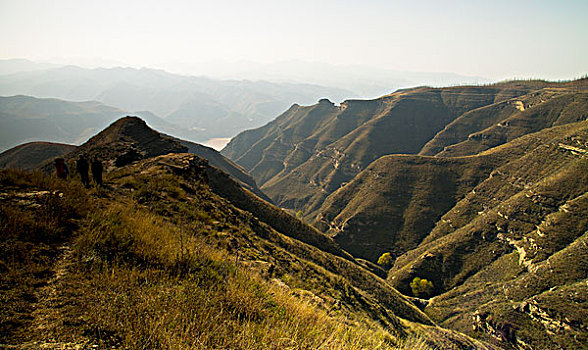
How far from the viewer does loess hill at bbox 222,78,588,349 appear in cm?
4512

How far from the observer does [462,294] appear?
56188mm

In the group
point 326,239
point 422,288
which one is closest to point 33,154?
point 326,239

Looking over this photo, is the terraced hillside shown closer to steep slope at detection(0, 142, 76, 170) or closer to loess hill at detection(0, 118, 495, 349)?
steep slope at detection(0, 142, 76, 170)

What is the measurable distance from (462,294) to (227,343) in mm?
68742

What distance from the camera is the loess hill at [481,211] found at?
45.1 m

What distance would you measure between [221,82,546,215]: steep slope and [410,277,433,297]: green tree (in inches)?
2349

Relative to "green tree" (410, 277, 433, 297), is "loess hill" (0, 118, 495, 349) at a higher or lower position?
higher

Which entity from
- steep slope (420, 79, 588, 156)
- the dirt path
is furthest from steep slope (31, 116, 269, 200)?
steep slope (420, 79, 588, 156)

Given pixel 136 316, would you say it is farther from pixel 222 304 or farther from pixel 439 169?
pixel 439 169

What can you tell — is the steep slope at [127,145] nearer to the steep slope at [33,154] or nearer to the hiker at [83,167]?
the hiker at [83,167]

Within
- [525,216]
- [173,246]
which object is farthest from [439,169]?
[173,246]

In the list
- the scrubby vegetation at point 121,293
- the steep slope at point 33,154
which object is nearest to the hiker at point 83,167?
the scrubby vegetation at point 121,293

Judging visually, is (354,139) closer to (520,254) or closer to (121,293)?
(520,254)

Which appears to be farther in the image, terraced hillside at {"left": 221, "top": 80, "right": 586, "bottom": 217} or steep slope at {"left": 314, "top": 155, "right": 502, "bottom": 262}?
terraced hillside at {"left": 221, "top": 80, "right": 586, "bottom": 217}
